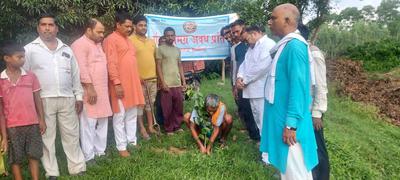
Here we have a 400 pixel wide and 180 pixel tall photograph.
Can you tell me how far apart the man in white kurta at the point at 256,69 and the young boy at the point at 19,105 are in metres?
2.53

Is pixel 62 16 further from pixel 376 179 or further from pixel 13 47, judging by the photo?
pixel 376 179

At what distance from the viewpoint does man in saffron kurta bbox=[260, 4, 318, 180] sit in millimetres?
3023

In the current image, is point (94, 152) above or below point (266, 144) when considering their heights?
below

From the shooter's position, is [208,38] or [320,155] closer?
[320,155]

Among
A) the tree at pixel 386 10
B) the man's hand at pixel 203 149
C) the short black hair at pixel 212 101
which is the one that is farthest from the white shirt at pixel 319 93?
the tree at pixel 386 10

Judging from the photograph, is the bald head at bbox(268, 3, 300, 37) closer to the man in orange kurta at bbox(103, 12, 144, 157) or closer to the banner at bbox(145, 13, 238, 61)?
the man in orange kurta at bbox(103, 12, 144, 157)

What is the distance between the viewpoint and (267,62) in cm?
498

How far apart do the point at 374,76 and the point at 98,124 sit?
12299 mm

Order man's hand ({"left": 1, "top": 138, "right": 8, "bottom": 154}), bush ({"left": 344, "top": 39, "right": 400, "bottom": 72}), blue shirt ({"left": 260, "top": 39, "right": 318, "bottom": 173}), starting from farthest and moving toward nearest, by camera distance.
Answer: bush ({"left": 344, "top": 39, "right": 400, "bottom": 72}) → man's hand ({"left": 1, "top": 138, "right": 8, "bottom": 154}) → blue shirt ({"left": 260, "top": 39, "right": 318, "bottom": 173})

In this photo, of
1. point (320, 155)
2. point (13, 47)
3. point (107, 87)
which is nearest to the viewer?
point (13, 47)

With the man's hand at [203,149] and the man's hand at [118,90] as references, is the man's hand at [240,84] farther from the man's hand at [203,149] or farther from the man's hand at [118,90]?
the man's hand at [118,90]

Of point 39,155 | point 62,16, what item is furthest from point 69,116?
point 62,16

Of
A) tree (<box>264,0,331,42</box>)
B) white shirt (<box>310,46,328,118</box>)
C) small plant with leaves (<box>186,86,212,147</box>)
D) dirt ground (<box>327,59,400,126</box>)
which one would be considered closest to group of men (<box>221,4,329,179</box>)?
white shirt (<box>310,46,328,118</box>)

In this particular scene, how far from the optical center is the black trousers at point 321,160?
412 cm
